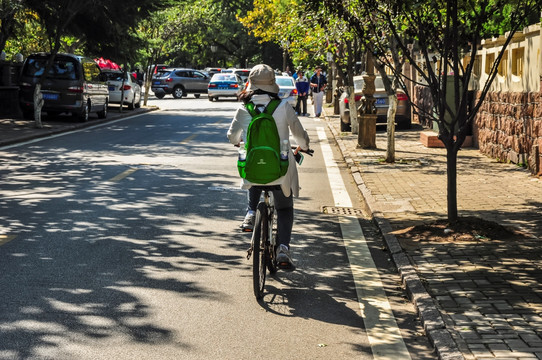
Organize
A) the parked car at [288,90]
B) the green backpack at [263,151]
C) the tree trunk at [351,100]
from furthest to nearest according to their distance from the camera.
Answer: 1. the parked car at [288,90]
2. the tree trunk at [351,100]
3. the green backpack at [263,151]

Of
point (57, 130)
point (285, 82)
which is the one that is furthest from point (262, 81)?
point (285, 82)

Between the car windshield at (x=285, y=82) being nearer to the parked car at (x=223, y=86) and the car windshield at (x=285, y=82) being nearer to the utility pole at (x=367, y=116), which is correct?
the parked car at (x=223, y=86)

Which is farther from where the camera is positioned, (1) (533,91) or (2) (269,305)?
(1) (533,91)

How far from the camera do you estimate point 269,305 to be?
21.1ft

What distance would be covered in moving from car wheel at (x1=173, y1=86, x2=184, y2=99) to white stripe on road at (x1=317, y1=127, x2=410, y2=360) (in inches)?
1708

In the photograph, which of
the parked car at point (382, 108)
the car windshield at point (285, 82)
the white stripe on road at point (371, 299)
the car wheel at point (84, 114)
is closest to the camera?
the white stripe on road at point (371, 299)

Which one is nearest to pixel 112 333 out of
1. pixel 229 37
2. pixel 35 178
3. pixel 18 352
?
pixel 18 352

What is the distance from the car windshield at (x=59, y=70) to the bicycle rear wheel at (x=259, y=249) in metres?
20.5

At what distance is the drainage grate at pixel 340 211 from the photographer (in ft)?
35.9

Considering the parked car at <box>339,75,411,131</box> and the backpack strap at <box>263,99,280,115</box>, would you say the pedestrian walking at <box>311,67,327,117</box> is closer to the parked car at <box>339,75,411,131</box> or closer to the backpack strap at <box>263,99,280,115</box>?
the parked car at <box>339,75,411,131</box>

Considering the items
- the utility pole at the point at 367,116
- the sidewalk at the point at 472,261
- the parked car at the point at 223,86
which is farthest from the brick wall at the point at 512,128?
the parked car at the point at 223,86

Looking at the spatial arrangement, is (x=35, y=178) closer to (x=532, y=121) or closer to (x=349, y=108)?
(x=532, y=121)

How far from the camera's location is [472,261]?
764 cm

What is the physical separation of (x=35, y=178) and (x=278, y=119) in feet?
25.3
